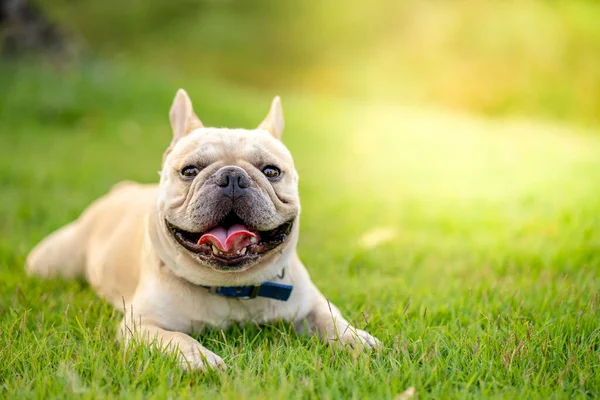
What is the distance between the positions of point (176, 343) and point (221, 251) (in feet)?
1.38

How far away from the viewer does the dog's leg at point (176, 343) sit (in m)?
2.49

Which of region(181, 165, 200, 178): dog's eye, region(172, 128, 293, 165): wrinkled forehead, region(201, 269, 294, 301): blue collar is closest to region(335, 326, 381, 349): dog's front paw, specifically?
region(201, 269, 294, 301): blue collar

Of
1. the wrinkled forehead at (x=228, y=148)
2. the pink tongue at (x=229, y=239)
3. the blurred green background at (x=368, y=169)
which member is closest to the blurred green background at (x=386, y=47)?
the blurred green background at (x=368, y=169)

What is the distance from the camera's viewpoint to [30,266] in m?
4.12

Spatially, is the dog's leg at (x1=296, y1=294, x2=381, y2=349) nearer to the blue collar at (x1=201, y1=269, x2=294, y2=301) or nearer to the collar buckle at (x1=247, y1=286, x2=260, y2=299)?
the blue collar at (x1=201, y1=269, x2=294, y2=301)

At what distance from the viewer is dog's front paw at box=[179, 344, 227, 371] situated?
247 centimetres

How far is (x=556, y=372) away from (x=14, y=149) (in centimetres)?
782

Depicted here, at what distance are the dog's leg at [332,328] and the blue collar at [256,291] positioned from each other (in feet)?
0.64

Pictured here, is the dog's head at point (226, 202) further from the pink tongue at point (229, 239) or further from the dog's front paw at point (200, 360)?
the dog's front paw at point (200, 360)

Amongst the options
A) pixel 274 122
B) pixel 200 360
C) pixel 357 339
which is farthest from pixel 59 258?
pixel 357 339

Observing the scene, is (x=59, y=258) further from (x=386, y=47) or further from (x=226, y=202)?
(x=386, y=47)

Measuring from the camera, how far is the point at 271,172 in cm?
310

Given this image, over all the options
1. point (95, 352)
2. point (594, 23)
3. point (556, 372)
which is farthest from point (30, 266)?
point (594, 23)

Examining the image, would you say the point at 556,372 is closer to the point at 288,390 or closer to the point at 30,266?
the point at 288,390
